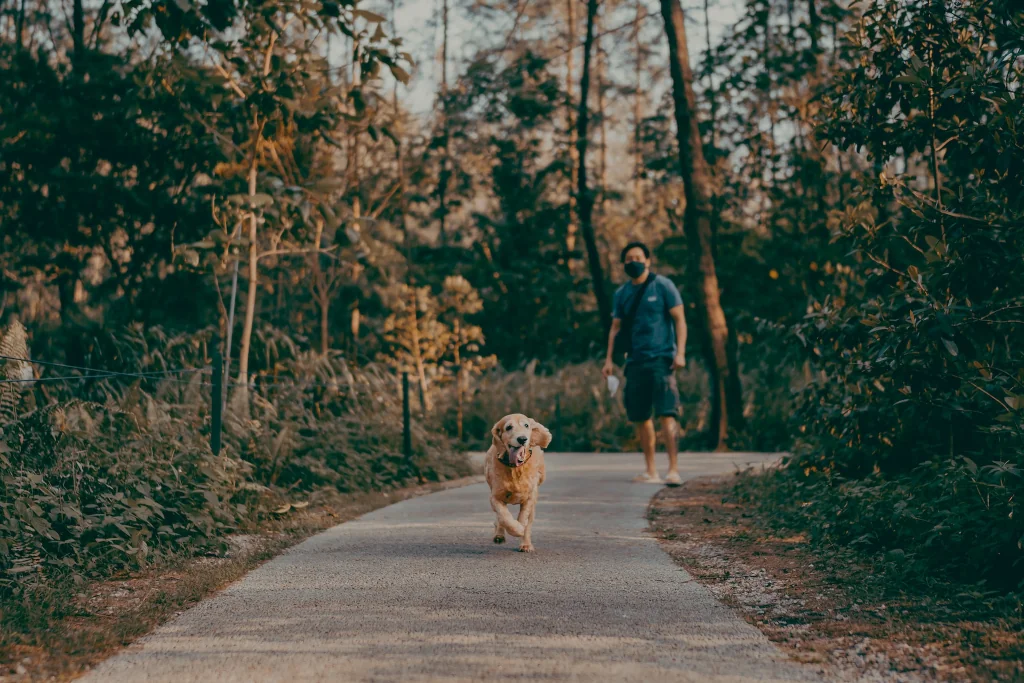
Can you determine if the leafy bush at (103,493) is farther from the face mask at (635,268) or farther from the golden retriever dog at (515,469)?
the face mask at (635,268)

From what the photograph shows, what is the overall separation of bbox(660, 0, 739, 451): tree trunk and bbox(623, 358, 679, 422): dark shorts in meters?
6.43

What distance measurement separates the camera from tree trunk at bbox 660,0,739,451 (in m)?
17.2

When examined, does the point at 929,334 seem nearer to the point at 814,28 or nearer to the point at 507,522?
the point at 507,522

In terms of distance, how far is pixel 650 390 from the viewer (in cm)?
1111

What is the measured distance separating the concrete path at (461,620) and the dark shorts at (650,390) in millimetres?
2859

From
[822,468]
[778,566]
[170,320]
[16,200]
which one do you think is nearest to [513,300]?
[170,320]

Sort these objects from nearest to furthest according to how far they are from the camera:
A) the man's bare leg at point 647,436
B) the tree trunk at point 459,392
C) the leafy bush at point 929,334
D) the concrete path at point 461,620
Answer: the concrete path at point 461,620 < the leafy bush at point 929,334 < the man's bare leg at point 647,436 < the tree trunk at point 459,392

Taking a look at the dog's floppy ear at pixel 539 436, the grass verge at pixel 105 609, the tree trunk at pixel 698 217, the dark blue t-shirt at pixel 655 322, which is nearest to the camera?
the grass verge at pixel 105 609

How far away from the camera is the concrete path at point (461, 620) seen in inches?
174

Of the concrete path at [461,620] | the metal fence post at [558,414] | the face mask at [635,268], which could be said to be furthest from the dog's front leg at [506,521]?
the metal fence post at [558,414]

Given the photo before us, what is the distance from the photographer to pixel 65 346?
14.8 metres

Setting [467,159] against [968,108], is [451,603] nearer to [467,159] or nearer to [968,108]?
[968,108]

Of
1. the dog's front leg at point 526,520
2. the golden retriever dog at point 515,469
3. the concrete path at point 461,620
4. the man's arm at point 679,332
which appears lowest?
the concrete path at point 461,620

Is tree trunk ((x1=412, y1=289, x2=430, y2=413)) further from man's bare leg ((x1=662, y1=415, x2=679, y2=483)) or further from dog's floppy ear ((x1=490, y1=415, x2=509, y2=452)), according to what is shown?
dog's floppy ear ((x1=490, y1=415, x2=509, y2=452))
